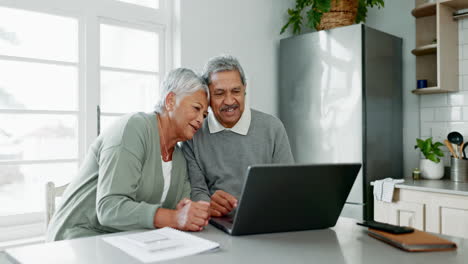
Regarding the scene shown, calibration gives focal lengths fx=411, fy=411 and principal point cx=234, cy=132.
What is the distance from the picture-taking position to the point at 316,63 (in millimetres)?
3104

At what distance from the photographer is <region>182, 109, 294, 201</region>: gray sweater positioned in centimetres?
182

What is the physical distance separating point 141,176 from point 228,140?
1.85 feet

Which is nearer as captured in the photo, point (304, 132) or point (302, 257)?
point (302, 257)

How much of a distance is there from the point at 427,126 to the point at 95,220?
8.36 feet

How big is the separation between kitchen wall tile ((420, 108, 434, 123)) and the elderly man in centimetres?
166

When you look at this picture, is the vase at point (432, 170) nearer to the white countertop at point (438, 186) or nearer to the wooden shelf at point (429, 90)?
the white countertop at point (438, 186)

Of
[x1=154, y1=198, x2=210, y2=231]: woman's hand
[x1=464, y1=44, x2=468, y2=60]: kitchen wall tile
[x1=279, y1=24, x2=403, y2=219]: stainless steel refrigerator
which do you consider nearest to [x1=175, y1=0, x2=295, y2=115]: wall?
[x1=279, y1=24, x2=403, y2=219]: stainless steel refrigerator

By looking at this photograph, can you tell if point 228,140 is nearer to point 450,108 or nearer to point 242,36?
point 242,36

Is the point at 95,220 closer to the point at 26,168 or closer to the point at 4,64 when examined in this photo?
the point at 26,168

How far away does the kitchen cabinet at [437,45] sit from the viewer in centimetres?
278

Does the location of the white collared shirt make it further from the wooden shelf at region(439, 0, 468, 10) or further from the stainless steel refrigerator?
the wooden shelf at region(439, 0, 468, 10)

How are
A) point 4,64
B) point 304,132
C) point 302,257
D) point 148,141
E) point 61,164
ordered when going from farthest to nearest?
point 304,132, point 61,164, point 4,64, point 148,141, point 302,257

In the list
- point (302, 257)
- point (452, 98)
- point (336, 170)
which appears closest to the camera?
point (302, 257)

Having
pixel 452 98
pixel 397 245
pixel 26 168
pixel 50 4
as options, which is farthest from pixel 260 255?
pixel 452 98
